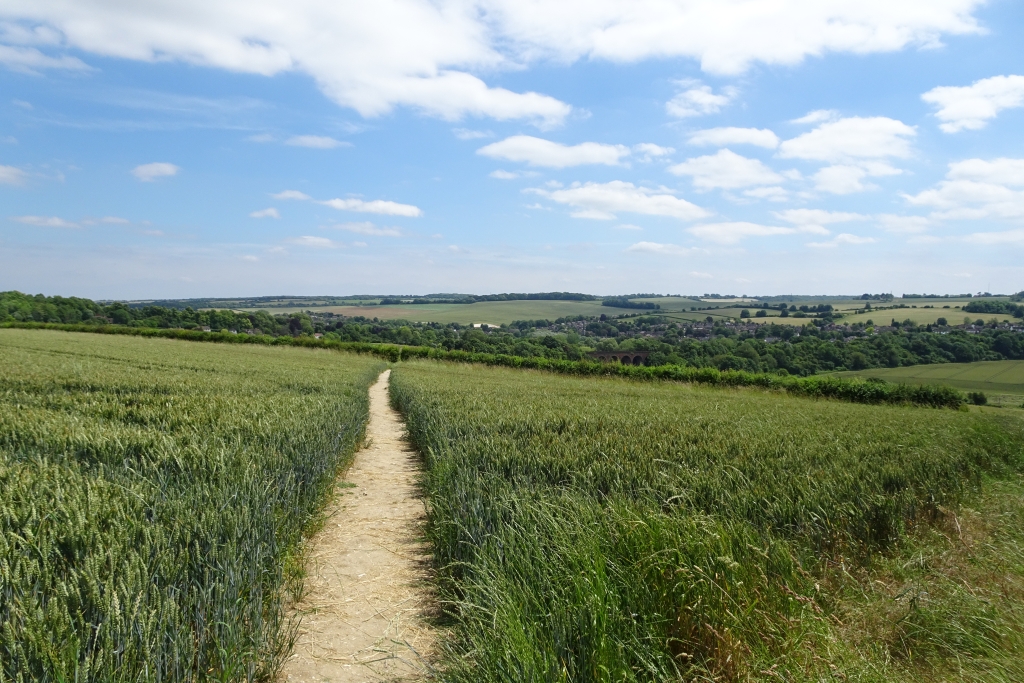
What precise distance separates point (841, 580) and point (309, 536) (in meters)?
5.76

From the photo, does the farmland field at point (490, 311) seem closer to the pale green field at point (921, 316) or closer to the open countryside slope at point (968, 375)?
the pale green field at point (921, 316)

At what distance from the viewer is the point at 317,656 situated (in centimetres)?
423

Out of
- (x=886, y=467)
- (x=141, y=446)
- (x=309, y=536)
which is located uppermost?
(x=141, y=446)

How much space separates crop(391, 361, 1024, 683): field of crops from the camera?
3271mm

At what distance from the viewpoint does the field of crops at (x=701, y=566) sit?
3.27 metres

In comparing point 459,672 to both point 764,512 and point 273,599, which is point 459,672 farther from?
point 764,512

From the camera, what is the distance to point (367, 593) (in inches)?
212

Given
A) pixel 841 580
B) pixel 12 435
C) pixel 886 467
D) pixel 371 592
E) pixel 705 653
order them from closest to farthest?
pixel 705 653 → pixel 841 580 → pixel 371 592 → pixel 12 435 → pixel 886 467

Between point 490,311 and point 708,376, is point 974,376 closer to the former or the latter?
point 708,376

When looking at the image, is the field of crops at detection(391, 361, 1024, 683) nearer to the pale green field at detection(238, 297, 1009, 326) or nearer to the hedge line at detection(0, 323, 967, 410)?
the hedge line at detection(0, 323, 967, 410)

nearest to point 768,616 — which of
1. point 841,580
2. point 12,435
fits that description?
point 841,580

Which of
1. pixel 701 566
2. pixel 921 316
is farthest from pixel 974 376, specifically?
pixel 701 566

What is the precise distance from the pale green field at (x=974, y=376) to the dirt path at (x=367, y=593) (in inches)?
2056

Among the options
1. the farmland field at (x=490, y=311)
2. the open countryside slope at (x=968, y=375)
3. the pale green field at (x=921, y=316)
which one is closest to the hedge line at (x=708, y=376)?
the open countryside slope at (x=968, y=375)
